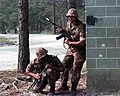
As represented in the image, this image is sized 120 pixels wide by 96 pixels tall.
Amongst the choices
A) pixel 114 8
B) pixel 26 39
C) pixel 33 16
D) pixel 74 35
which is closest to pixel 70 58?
pixel 74 35

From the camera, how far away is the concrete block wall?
22.8 feet

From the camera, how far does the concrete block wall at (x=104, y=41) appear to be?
6.96m

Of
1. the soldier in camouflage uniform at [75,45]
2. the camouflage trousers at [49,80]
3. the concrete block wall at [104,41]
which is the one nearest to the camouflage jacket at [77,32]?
the soldier in camouflage uniform at [75,45]

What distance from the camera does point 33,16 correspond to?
2835 inches

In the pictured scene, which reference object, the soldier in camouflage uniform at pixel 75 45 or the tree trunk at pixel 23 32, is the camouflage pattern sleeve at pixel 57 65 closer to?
the soldier in camouflage uniform at pixel 75 45

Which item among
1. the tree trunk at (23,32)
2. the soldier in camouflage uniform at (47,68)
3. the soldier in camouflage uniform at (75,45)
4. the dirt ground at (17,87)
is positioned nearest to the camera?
the soldier in camouflage uniform at (47,68)

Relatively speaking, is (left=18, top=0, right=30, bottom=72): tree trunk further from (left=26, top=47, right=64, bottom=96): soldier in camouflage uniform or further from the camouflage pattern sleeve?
the camouflage pattern sleeve

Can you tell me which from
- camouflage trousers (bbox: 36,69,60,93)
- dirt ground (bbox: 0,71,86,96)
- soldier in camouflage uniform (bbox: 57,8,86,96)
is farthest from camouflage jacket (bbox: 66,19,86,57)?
dirt ground (bbox: 0,71,86,96)

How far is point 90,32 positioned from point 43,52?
97 centimetres

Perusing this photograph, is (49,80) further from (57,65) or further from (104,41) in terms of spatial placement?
(104,41)

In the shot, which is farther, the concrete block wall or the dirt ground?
the dirt ground

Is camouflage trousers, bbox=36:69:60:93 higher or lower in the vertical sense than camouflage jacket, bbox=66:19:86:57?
lower

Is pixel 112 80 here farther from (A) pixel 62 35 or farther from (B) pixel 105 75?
(A) pixel 62 35

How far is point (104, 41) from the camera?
7000mm
